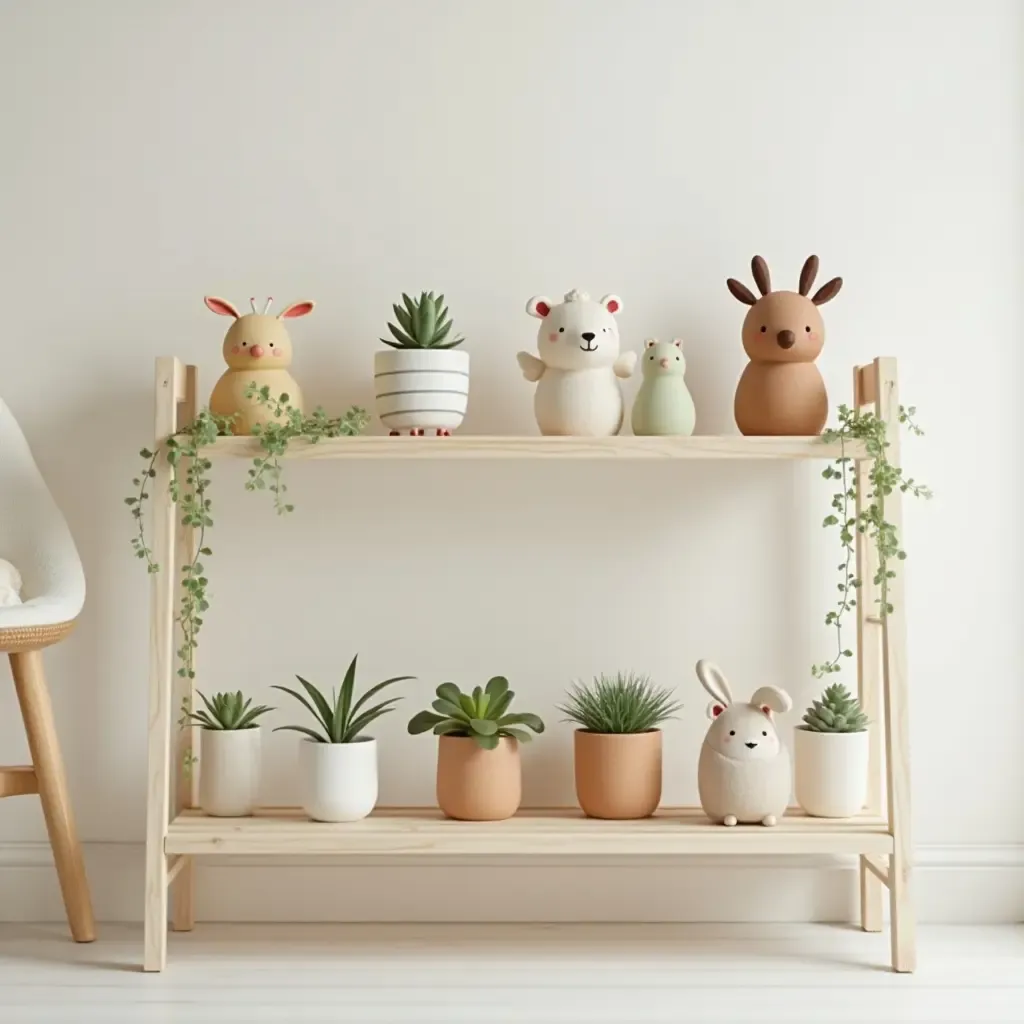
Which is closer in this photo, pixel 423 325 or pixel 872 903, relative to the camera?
pixel 423 325

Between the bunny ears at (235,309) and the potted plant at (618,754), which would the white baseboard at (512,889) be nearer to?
the potted plant at (618,754)

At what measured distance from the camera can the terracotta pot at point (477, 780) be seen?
1876mm

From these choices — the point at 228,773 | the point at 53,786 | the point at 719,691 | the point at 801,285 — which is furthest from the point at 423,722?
the point at 801,285

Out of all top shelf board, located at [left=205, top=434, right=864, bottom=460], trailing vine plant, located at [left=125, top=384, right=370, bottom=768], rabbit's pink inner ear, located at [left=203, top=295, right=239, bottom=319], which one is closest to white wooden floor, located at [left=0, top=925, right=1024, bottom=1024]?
trailing vine plant, located at [left=125, top=384, right=370, bottom=768]

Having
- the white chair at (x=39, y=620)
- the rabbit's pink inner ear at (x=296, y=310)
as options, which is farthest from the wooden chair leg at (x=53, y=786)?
the rabbit's pink inner ear at (x=296, y=310)

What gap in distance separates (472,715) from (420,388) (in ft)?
1.69

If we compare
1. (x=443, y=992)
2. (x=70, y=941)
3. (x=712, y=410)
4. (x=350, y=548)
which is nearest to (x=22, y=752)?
(x=70, y=941)

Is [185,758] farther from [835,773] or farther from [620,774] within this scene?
[835,773]

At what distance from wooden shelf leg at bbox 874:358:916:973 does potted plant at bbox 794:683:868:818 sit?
2.3 inches

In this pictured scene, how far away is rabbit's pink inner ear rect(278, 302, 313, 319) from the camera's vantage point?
202cm

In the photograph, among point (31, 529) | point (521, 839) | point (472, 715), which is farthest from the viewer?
point (31, 529)

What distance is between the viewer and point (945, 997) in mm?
1729

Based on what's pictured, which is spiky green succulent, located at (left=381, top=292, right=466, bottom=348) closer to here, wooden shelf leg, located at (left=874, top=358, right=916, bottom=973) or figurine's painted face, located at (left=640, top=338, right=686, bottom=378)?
figurine's painted face, located at (left=640, top=338, right=686, bottom=378)

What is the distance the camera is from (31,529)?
2021mm
